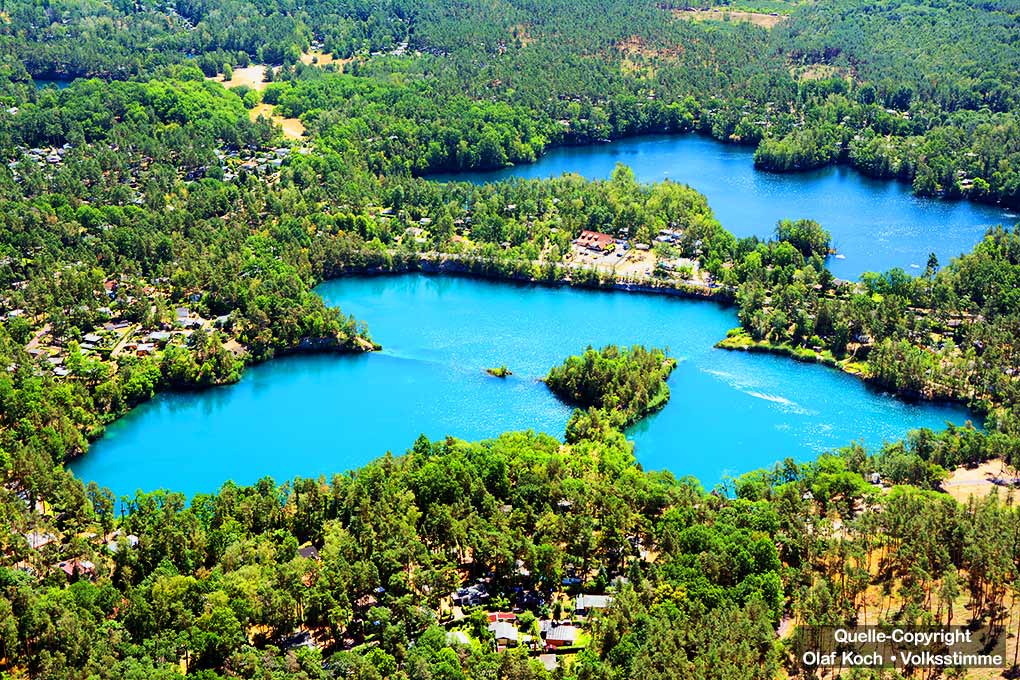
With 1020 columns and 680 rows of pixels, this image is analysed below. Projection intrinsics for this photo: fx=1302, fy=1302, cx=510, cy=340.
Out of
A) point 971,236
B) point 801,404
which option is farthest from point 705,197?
point 801,404

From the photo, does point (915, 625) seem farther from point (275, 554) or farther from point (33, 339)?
point (33, 339)

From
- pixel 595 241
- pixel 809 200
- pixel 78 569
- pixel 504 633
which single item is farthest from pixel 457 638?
pixel 809 200

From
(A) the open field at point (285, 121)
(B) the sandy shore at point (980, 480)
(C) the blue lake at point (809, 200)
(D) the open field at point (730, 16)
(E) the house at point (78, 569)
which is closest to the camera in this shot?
(E) the house at point (78, 569)

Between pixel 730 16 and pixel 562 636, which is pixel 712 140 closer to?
pixel 730 16

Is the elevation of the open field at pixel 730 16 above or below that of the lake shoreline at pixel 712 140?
above

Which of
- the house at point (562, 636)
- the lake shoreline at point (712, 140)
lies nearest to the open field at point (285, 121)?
the lake shoreline at point (712, 140)

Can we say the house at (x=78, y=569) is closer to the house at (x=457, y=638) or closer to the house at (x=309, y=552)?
the house at (x=309, y=552)
